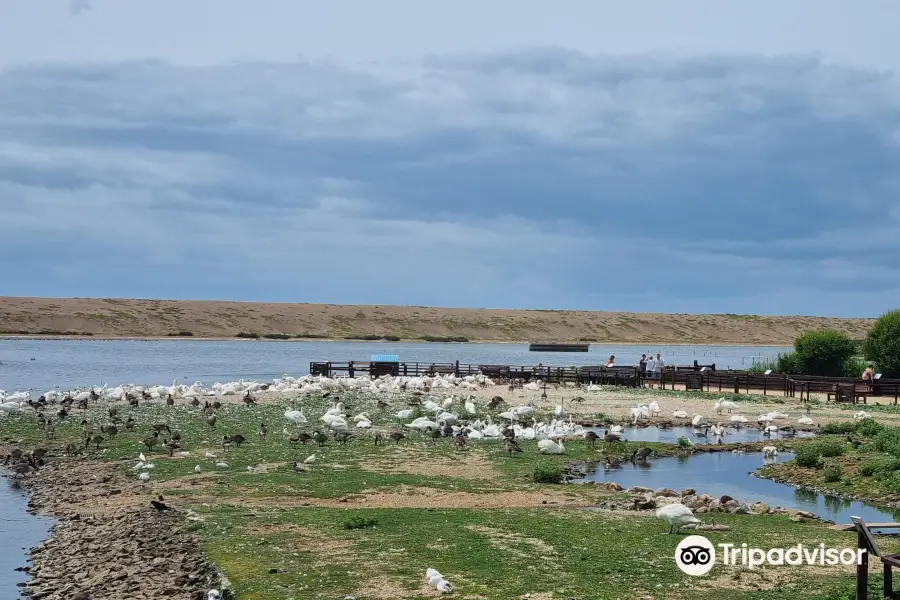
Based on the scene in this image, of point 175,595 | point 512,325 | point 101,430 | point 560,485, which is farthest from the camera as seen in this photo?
point 512,325

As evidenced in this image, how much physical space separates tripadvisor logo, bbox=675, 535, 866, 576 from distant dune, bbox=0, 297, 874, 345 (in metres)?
120

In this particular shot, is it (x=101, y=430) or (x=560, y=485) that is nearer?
(x=560, y=485)

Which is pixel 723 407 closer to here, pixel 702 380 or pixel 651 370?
pixel 702 380

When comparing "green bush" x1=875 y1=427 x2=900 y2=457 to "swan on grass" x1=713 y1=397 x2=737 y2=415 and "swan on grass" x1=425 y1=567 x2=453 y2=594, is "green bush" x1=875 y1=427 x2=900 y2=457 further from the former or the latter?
"swan on grass" x1=425 y1=567 x2=453 y2=594

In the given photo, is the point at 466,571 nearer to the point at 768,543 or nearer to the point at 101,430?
the point at 768,543

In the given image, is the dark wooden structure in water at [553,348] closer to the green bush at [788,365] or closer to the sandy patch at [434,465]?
the green bush at [788,365]

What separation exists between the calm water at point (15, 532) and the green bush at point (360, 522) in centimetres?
452

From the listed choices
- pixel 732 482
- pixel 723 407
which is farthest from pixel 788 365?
pixel 732 482

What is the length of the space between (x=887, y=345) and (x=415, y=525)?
1517 inches

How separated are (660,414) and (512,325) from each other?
13095cm

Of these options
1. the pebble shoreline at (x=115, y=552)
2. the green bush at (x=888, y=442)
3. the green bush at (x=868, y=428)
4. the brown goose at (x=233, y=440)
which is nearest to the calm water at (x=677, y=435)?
the green bush at (x=868, y=428)

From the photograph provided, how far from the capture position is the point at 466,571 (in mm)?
11227

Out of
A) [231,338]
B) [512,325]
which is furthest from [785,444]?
[512,325]

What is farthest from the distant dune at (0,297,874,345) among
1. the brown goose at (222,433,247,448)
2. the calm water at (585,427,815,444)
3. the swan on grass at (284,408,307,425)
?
the brown goose at (222,433,247,448)
